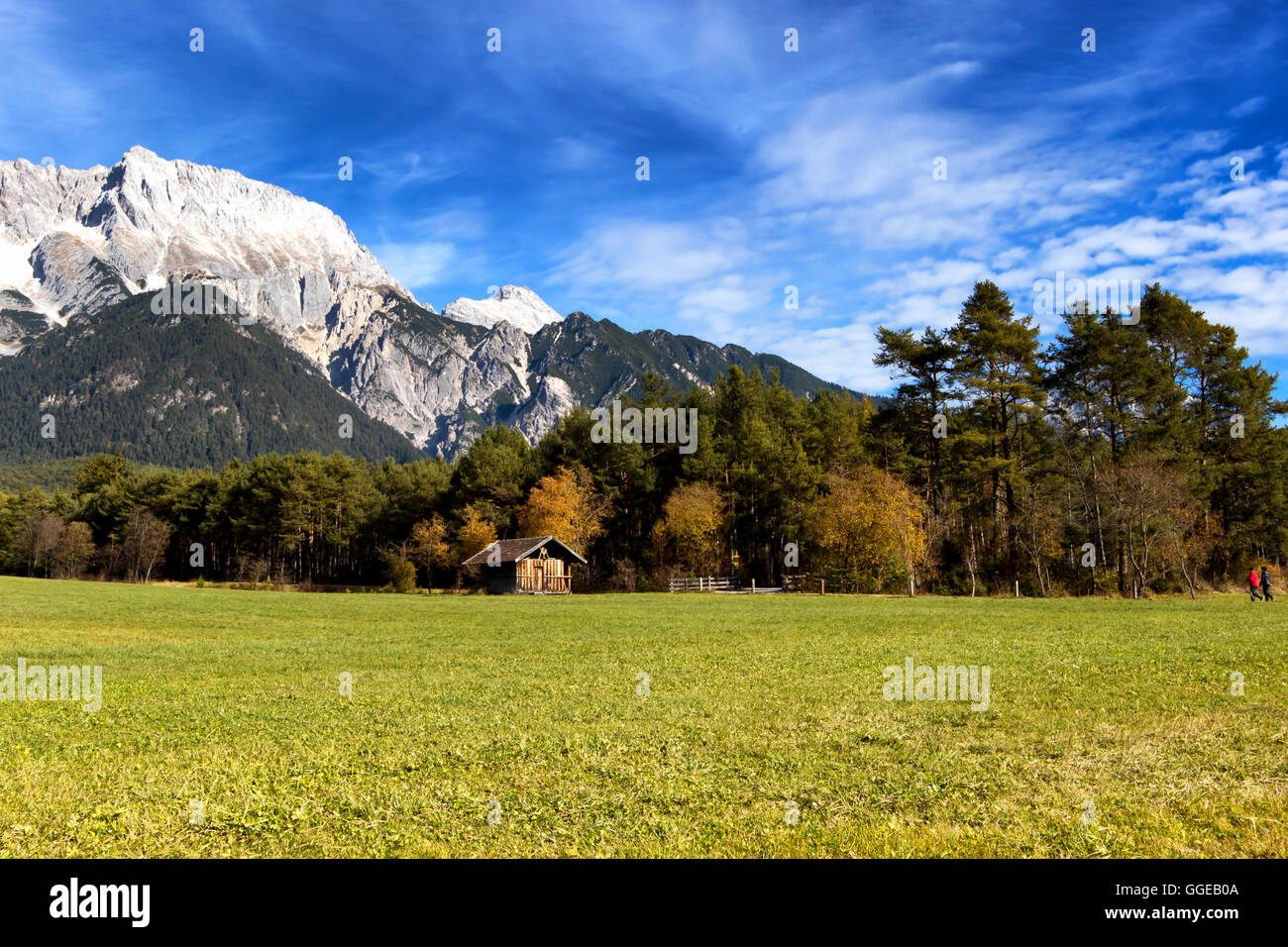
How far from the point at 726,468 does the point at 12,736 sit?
68.0 m

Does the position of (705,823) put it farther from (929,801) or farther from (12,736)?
(12,736)

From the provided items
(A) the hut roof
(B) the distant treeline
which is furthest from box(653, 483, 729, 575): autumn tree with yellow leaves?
(A) the hut roof

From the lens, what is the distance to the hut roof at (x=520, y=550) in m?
69.2

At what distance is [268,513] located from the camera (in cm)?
10300

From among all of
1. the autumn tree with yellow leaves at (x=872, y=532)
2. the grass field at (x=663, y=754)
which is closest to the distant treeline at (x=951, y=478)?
the autumn tree with yellow leaves at (x=872, y=532)

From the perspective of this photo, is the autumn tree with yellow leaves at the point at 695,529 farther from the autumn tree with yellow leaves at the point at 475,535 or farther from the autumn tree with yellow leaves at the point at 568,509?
the autumn tree with yellow leaves at the point at 475,535

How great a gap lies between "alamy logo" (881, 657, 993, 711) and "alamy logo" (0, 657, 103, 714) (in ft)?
45.2

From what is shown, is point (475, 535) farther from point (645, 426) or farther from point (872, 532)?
point (872, 532)

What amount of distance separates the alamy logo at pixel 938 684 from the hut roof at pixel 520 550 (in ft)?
181

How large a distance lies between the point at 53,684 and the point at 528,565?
55380mm

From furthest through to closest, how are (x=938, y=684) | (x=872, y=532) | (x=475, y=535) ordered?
1. (x=475, y=535)
2. (x=872, y=532)
3. (x=938, y=684)

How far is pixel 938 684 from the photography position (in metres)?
13.5
